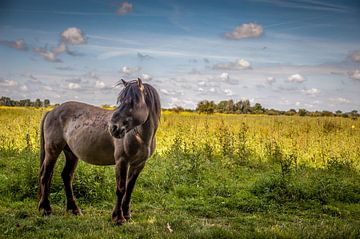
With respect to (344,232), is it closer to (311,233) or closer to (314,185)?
(311,233)

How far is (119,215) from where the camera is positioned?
19.3 ft

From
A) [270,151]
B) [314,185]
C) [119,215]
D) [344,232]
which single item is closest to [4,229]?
[119,215]

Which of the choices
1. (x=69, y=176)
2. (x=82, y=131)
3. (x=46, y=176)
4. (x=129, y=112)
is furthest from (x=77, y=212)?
(x=129, y=112)

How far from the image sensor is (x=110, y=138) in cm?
597

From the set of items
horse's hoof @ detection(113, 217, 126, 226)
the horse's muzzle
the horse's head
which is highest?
the horse's head

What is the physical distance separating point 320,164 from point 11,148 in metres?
9.87

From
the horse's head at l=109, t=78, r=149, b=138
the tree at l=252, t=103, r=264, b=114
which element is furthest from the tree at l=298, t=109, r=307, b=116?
the horse's head at l=109, t=78, r=149, b=138

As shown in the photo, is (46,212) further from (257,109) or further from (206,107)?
(257,109)

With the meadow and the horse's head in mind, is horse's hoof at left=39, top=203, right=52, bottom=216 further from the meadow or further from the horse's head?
the horse's head

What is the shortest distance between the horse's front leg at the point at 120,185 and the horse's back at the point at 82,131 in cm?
43

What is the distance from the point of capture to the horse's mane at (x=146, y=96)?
539 centimetres

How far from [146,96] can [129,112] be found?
528 millimetres

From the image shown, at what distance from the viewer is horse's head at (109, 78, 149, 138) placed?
17.3 feet

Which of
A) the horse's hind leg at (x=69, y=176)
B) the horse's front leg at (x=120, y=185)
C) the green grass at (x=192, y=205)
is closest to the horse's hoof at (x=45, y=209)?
the green grass at (x=192, y=205)
